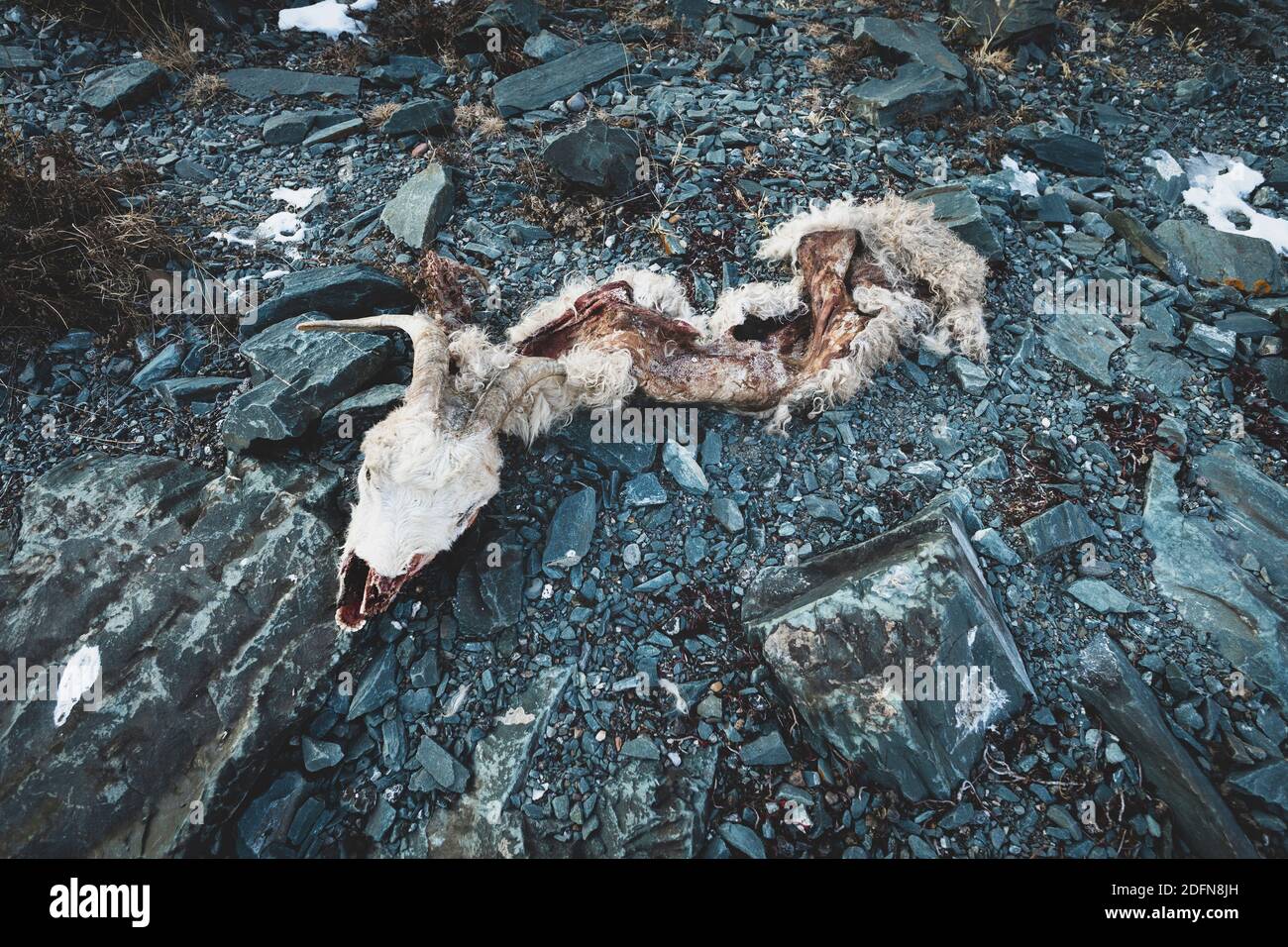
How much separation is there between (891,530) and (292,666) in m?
3.19

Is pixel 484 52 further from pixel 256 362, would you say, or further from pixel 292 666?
pixel 292 666

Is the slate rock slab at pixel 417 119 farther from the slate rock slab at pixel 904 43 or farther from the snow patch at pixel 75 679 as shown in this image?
the snow patch at pixel 75 679

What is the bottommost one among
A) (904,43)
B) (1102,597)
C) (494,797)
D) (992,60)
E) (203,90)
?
(494,797)

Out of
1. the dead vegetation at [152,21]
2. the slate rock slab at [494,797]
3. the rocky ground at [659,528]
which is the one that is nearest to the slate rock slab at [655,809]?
the rocky ground at [659,528]

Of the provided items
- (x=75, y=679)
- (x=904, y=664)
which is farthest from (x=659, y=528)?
(x=75, y=679)

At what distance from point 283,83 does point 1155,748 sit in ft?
27.3

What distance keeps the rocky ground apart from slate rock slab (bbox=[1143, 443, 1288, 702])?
0.02 metres

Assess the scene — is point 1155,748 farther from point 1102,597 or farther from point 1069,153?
point 1069,153

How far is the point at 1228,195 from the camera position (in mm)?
5918

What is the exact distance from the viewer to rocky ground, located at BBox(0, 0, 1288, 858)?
10.1 ft

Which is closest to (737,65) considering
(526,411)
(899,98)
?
(899,98)

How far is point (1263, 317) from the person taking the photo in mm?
4824

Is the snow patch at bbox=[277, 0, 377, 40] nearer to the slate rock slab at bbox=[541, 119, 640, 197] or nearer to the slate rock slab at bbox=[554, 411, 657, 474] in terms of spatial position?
the slate rock slab at bbox=[541, 119, 640, 197]

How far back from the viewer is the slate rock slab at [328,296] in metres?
4.64
